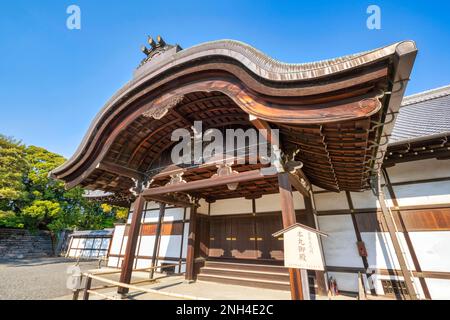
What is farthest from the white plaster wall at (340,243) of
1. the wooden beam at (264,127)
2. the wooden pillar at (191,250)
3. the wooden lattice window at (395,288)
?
the wooden pillar at (191,250)

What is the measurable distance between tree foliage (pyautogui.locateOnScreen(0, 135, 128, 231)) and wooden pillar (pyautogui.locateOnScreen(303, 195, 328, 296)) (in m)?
22.4

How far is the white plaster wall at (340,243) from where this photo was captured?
251 inches

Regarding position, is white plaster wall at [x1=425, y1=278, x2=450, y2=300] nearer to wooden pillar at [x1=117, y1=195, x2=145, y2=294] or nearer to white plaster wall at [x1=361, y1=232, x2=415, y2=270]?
white plaster wall at [x1=361, y1=232, x2=415, y2=270]

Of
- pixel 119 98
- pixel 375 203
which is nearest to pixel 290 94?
pixel 119 98

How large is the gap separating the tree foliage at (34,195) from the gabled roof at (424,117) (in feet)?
83.3

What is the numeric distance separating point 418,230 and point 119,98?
30.8ft

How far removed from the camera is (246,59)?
4.02m

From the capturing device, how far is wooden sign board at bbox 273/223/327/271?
320cm

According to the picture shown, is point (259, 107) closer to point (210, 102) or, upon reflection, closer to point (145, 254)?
point (210, 102)

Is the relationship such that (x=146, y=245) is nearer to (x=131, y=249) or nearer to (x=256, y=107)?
(x=131, y=249)

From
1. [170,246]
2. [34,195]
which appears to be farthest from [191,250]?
[34,195]

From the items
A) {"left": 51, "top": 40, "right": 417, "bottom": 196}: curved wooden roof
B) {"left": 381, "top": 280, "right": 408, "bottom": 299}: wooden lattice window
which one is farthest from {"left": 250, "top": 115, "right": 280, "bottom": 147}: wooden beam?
{"left": 381, "top": 280, "right": 408, "bottom": 299}: wooden lattice window

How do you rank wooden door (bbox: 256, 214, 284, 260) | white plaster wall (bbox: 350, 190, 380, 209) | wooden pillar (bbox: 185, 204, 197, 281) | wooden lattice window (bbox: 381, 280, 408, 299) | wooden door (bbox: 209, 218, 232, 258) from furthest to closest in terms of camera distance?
wooden door (bbox: 209, 218, 232, 258) < wooden pillar (bbox: 185, 204, 197, 281) < wooden door (bbox: 256, 214, 284, 260) < white plaster wall (bbox: 350, 190, 380, 209) < wooden lattice window (bbox: 381, 280, 408, 299)

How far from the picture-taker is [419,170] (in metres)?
6.17
